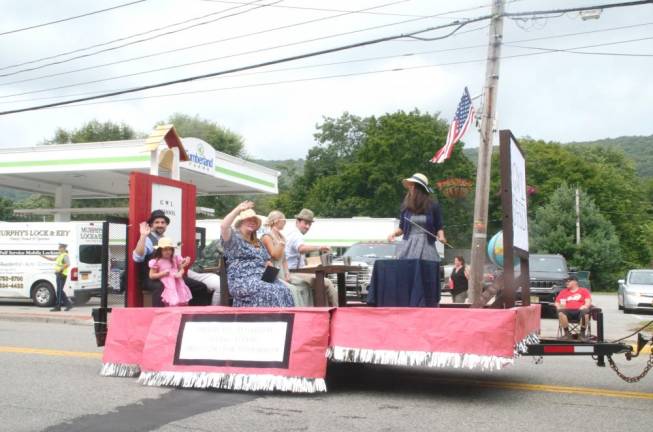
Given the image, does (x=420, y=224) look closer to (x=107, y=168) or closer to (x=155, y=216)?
(x=155, y=216)

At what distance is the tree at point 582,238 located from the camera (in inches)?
1877

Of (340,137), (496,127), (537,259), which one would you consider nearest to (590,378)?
(496,127)

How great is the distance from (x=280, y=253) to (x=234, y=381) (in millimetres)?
1728

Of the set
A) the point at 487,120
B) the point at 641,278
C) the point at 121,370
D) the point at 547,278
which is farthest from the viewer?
the point at 641,278

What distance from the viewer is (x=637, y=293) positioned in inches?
855

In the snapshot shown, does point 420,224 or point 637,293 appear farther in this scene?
point 637,293

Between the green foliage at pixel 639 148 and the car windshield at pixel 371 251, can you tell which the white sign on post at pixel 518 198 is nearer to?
the car windshield at pixel 371 251

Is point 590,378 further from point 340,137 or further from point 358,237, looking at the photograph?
point 340,137

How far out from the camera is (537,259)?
862 inches

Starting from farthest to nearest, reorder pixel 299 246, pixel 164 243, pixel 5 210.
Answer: pixel 5 210, pixel 299 246, pixel 164 243

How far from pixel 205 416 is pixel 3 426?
5.32 feet

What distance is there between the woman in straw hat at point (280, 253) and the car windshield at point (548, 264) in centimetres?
1396

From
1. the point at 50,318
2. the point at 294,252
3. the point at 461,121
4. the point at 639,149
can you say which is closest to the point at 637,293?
the point at 461,121

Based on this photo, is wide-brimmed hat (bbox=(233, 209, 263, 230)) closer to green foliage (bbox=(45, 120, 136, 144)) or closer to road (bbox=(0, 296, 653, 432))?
road (bbox=(0, 296, 653, 432))
